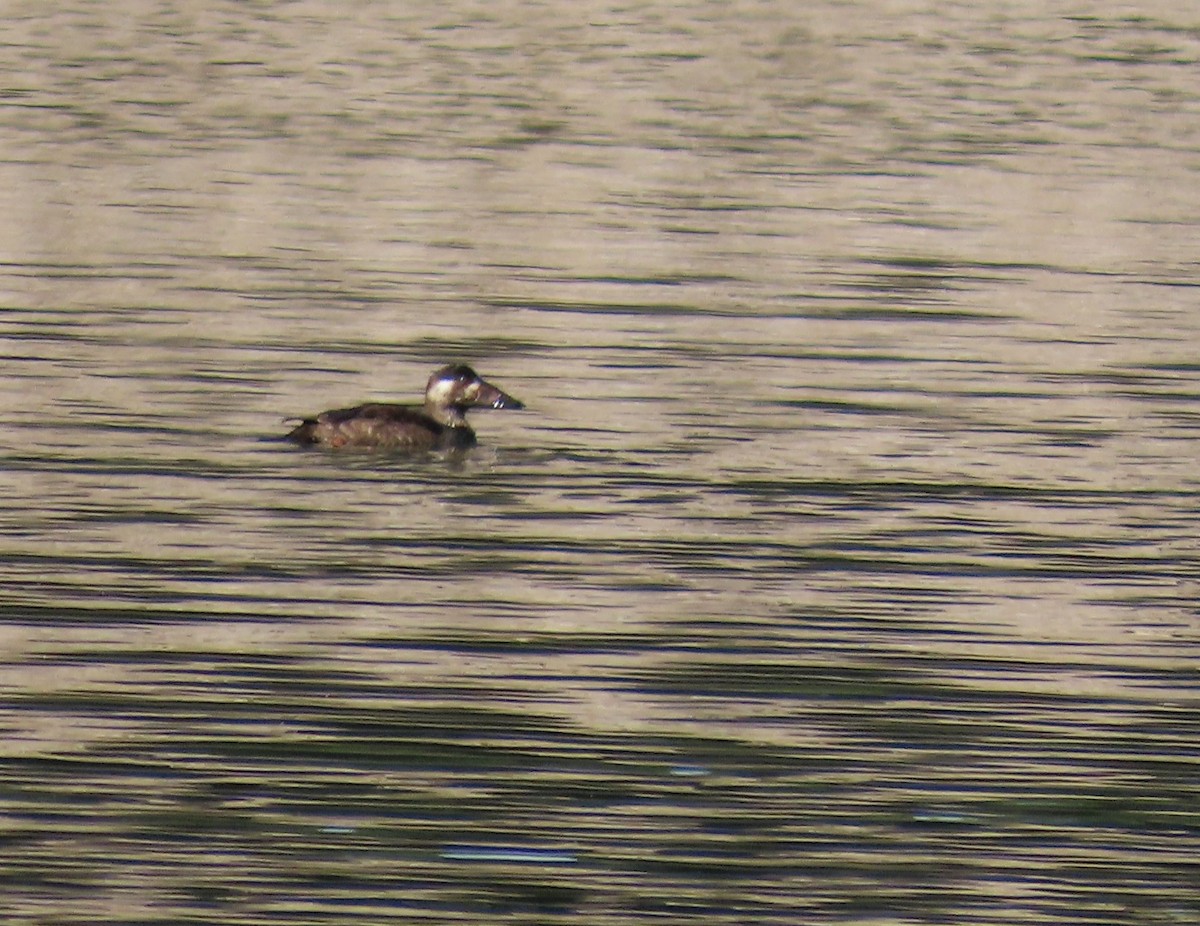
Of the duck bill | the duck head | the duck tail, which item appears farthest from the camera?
the duck bill

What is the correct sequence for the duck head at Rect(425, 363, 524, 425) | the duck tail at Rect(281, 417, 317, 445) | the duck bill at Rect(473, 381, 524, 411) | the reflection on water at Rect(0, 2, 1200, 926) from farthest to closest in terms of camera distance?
the duck bill at Rect(473, 381, 524, 411) < the duck head at Rect(425, 363, 524, 425) < the duck tail at Rect(281, 417, 317, 445) < the reflection on water at Rect(0, 2, 1200, 926)

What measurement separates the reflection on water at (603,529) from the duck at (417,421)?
164 millimetres

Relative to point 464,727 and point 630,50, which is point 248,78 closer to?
point 630,50

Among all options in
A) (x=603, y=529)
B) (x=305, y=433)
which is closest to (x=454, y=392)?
(x=305, y=433)

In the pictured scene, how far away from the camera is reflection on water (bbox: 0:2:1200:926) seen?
399 inches

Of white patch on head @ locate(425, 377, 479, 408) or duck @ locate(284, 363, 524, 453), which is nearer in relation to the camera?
duck @ locate(284, 363, 524, 453)

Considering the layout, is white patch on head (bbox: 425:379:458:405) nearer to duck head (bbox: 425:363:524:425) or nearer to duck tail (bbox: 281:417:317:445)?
duck head (bbox: 425:363:524:425)

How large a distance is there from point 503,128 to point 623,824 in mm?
22521

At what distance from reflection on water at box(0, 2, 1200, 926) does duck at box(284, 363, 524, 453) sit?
6.4 inches

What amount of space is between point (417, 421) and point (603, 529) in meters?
2.73

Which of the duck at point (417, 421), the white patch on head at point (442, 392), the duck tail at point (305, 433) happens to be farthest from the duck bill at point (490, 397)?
the duck tail at point (305, 433)

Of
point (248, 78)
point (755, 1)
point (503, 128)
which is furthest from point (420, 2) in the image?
point (503, 128)

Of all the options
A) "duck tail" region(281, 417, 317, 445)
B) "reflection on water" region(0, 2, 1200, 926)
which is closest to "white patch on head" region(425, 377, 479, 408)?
"reflection on water" region(0, 2, 1200, 926)

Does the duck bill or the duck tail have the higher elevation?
the duck tail
